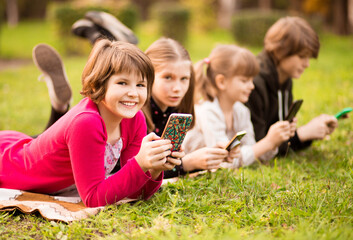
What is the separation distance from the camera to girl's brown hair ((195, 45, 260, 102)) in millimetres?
3191

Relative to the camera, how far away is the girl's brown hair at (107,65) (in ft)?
6.74

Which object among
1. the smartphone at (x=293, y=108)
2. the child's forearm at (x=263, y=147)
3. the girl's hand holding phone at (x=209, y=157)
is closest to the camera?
the girl's hand holding phone at (x=209, y=157)

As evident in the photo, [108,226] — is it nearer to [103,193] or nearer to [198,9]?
[103,193]

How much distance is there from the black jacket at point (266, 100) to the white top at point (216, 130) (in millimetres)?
101

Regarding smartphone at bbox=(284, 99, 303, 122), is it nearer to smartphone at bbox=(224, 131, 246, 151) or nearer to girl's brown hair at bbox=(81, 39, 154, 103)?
smartphone at bbox=(224, 131, 246, 151)

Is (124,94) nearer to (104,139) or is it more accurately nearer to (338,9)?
(104,139)

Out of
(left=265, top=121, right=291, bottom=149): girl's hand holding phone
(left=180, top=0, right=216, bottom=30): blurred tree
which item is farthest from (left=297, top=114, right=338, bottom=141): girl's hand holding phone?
(left=180, top=0, right=216, bottom=30): blurred tree

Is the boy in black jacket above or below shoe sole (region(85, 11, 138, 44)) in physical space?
below

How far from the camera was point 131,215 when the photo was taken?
83.8 inches

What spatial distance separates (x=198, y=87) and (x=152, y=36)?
1207 cm

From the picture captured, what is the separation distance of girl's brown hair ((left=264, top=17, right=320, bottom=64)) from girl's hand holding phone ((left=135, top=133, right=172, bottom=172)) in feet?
6.13

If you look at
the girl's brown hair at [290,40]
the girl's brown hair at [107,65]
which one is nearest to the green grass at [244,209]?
the girl's brown hair at [107,65]

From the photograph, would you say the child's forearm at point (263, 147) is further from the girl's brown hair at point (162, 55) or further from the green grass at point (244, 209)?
the girl's brown hair at point (162, 55)

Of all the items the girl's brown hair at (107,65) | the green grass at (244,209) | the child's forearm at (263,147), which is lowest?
the green grass at (244,209)
